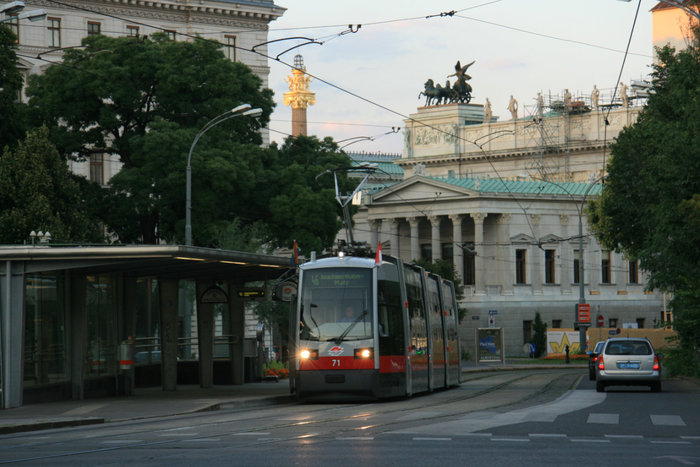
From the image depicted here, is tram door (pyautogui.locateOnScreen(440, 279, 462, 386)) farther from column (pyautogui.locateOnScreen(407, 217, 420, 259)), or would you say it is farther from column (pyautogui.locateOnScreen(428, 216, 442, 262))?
column (pyautogui.locateOnScreen(407, 217, 420, 259))

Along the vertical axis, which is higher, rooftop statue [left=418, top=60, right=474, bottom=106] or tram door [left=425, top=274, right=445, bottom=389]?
rooftop statue [left=418, top=60, right=474, bottom=106]

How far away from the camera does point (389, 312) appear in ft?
93.3

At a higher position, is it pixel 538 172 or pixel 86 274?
pixel 538 172

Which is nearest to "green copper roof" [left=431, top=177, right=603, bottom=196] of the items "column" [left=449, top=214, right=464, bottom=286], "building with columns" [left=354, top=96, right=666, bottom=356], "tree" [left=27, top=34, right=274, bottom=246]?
"building with columns" [left=354, top=96, right=666, bottom=356]

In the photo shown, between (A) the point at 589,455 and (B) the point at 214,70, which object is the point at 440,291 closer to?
(B) the point at 214,70

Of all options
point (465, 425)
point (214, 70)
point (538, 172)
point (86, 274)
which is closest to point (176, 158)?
point (214, 70)

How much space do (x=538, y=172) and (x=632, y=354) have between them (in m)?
71.5

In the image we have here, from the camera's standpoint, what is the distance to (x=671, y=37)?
94.4m

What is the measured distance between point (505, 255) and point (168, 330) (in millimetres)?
64739

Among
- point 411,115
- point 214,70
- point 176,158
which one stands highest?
point 411,115

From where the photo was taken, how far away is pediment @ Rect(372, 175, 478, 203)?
96.9 metres

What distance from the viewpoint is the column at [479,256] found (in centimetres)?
9512

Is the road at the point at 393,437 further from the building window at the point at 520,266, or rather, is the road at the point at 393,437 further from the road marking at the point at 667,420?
the building window at the point at 520,266

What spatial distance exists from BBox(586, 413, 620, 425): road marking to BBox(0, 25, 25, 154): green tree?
29.2 metres
